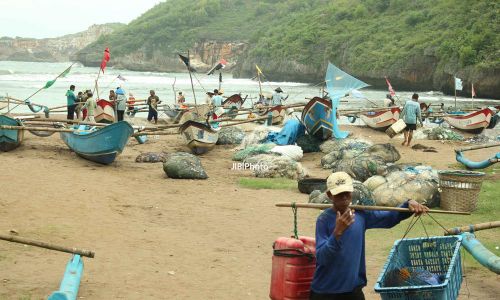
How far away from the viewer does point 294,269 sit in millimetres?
4457

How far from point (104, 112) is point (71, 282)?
16.7 m

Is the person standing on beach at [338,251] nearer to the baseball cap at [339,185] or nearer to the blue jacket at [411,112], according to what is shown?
the baseball cap at [339,185]

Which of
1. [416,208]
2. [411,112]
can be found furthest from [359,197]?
[411,112]

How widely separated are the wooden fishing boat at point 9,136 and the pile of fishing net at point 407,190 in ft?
28.0

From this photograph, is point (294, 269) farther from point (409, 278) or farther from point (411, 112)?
point (411, 112)

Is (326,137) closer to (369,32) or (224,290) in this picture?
(224,290)

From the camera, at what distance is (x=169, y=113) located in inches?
1081

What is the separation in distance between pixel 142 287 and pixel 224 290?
0.79 m

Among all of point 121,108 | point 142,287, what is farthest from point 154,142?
point 142,287

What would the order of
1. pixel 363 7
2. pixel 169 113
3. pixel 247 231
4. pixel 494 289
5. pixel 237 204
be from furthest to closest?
1. pixel 363 7
2. pixel 169 113
3. pixel 237 204
4. pixel 247 231
5. pixel 494 289

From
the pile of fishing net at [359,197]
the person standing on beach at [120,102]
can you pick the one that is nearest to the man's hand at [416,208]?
the pile of fishing net at [359,197]

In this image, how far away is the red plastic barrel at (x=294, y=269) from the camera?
4.45 metres

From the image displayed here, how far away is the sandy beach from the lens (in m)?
6.64

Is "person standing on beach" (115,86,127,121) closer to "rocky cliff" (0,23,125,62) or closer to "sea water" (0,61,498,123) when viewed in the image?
"sea water" (0,61,498,123)
